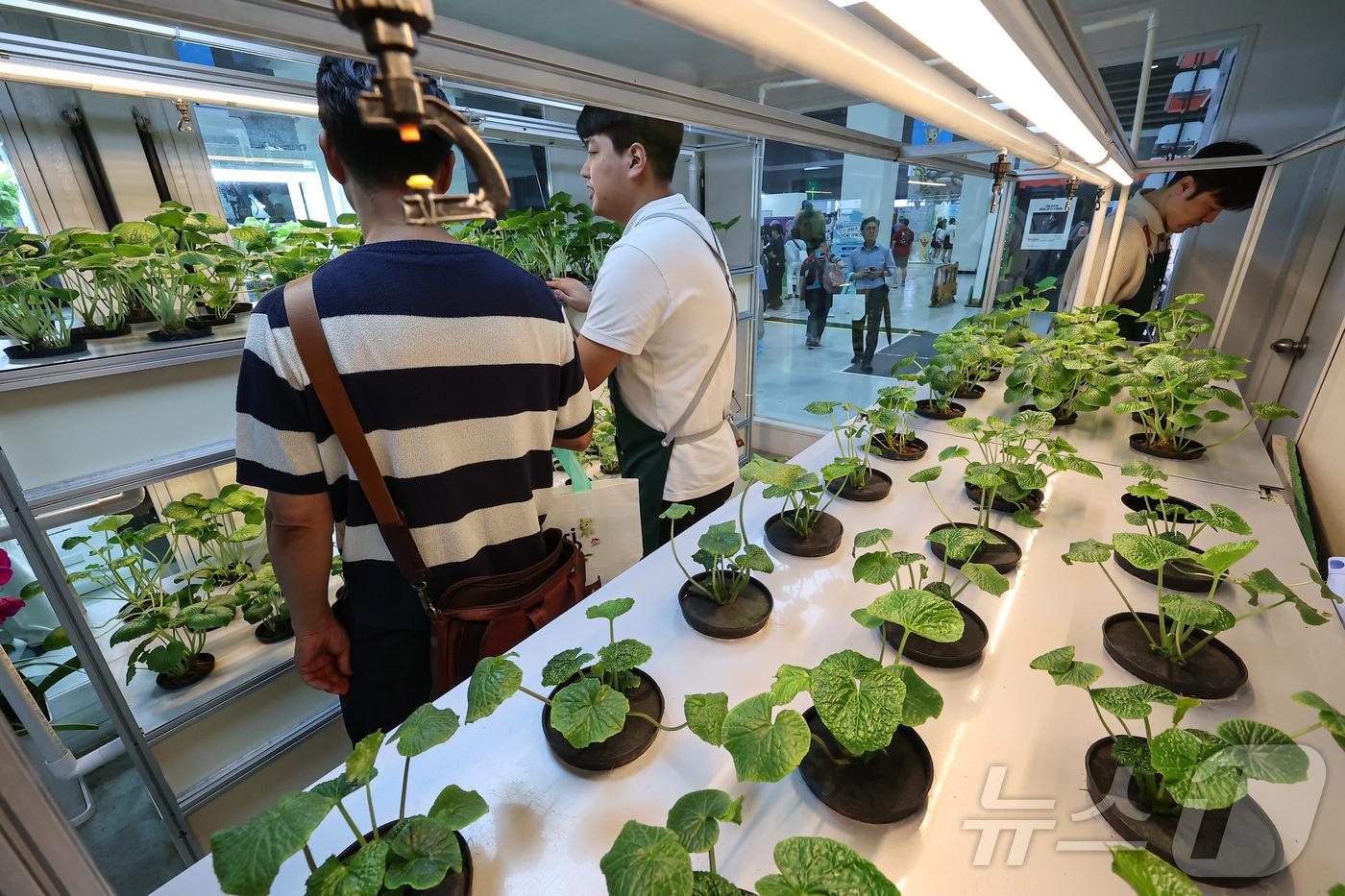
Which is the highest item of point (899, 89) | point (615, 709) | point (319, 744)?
point (899, 89)

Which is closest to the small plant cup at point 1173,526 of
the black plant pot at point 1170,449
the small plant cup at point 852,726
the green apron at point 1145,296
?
the black plant pot at point 1170,449

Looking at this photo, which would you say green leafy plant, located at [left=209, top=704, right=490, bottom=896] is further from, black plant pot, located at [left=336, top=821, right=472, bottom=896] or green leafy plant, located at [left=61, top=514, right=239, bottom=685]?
green leafy plant, located at [left=61, top=514, right=239, bottom=685]

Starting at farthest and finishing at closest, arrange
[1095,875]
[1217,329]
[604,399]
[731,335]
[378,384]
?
[604,399]
[1217,329]
[731,335]
[378,384]
[1095,875]

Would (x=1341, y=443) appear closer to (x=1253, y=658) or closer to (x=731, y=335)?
(x=1253, y=658)

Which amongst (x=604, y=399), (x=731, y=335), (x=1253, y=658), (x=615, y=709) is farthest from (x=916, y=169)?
(x=615, y=709)

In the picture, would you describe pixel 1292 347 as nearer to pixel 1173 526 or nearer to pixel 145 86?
pixel 1173 526

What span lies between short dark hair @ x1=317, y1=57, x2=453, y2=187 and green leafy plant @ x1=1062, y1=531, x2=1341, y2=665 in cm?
107

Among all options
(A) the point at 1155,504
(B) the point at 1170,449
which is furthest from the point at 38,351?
(B) the point at 1170,449

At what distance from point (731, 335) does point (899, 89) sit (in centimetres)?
82

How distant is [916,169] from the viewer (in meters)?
3.48

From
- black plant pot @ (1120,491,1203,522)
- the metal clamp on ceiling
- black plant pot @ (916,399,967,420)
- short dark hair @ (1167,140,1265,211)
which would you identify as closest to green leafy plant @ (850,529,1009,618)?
black plant pot @ (1120,491,1203,522)

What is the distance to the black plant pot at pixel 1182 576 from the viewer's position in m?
0.95

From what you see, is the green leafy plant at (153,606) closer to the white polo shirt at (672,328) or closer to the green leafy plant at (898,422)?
the white polo shirt at (672,328)

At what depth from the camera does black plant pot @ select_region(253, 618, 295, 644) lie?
1427 millimetres
